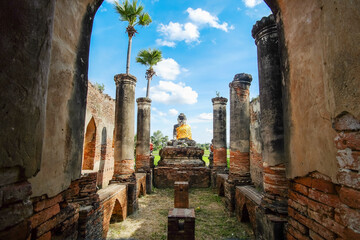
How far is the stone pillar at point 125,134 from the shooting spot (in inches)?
294

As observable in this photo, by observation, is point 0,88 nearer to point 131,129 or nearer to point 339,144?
point 339,144

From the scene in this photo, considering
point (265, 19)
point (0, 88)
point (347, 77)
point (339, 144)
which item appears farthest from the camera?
point (265, 19)

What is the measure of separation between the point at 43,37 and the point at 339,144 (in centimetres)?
284

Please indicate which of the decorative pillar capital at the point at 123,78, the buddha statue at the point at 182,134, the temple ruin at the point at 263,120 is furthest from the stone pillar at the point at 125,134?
the buddha statue at the point at 182,134

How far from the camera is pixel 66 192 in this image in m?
2.71

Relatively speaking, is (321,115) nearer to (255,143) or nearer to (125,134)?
(125,134)

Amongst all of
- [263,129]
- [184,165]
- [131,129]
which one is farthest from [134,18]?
[263,129]

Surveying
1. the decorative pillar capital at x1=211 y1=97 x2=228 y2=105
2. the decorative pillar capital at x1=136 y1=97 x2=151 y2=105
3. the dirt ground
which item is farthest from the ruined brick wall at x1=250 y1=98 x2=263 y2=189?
the decorative pillar capital at x1=136 y1=97 x2=151 y2=105

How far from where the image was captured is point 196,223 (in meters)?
6.37

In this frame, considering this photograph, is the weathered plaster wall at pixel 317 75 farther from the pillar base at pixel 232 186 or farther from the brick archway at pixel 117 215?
the brick archway at pixel 117 215

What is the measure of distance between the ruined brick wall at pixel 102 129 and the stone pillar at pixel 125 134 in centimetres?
231

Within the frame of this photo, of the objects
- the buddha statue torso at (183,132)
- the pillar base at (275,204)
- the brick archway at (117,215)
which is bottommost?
the brick archway at (117,215)

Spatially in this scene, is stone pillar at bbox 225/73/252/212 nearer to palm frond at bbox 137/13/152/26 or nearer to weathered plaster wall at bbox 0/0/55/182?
weathered plaster wall at bbox 0/0/55/182

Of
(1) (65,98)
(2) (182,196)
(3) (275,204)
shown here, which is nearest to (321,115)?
(3) (275,204)
